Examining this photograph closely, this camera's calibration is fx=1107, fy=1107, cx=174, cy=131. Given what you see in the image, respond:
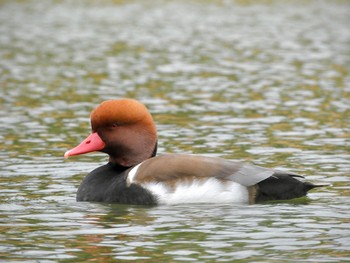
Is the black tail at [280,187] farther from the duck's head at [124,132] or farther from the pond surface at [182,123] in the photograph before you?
the duck's head at [124,132]

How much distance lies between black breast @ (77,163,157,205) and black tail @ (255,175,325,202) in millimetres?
1129

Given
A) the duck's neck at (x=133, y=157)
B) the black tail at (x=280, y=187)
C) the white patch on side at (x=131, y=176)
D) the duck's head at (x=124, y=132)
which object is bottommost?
the black tail at (x=280, y=187)

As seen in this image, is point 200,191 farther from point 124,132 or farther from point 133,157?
point 124,132

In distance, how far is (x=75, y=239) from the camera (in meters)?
9.94

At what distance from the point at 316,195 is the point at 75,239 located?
3.34m

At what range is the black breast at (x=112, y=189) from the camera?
11.4m

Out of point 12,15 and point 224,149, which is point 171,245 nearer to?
point 224,149

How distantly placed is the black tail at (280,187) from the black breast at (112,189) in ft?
3.70

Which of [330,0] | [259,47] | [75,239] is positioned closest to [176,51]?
[259,47]

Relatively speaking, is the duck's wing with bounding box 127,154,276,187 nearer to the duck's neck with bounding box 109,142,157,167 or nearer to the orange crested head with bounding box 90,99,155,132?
the duck's neck with bounding box 109,142,157,167

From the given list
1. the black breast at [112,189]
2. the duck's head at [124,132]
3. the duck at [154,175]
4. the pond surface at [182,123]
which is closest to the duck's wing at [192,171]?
the duck at [154,175]

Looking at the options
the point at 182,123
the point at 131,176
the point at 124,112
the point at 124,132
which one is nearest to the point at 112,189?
the point at 131,176

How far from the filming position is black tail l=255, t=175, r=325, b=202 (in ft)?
37.8

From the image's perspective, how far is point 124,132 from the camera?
39.0ft
